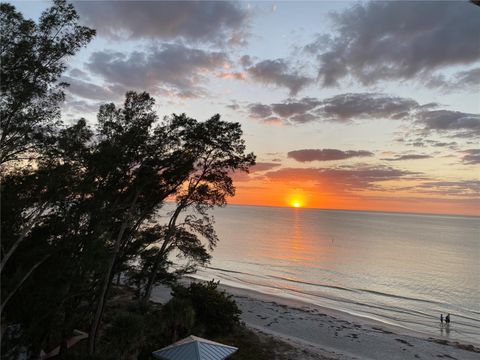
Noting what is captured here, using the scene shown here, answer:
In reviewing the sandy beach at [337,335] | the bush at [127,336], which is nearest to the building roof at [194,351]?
the bush at [127,336]

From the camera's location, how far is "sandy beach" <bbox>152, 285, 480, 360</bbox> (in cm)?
2444

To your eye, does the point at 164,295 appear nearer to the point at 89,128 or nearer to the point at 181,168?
the point at 181,168

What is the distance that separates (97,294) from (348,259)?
63.9 meters

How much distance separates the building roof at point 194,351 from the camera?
44.4 feet

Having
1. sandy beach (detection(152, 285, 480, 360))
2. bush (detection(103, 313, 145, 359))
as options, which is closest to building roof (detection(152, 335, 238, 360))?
bush (detection(103, 313, 145, 359))

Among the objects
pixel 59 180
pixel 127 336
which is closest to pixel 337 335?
pixel 127 336

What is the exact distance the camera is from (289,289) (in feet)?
155

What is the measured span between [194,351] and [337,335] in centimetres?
1845

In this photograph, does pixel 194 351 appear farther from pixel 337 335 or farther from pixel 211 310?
pixel 337 335

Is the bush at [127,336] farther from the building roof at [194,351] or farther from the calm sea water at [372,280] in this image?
the calm sea water at [372,280]

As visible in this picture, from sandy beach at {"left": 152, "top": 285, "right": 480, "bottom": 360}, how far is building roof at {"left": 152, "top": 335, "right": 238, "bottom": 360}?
8.69 meters

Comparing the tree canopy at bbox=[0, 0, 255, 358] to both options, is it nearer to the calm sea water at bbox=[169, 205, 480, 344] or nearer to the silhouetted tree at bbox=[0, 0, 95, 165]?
the silhouetted tree at bbox=[0, 0, 95, 165]

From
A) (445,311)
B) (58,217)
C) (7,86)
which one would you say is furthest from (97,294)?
(445,311)

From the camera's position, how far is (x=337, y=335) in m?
28.2
